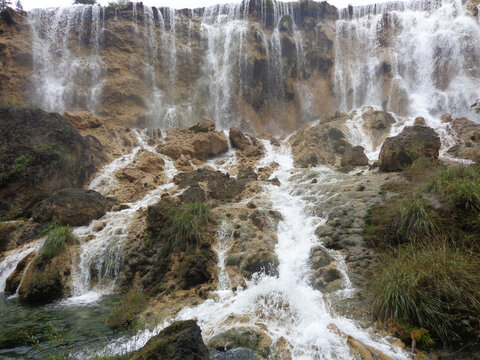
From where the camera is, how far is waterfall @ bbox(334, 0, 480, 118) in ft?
66.9

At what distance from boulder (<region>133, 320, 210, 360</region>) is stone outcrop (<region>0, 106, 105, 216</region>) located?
1021 centimetres

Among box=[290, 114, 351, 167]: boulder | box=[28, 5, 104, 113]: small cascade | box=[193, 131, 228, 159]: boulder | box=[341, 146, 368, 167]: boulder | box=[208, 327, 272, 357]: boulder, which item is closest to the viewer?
box=[208, 327, 272, 357]: boulder

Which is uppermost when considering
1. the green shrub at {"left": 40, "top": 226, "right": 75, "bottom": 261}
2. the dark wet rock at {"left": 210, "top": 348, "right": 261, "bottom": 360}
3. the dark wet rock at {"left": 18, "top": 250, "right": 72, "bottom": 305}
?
the green shrub at {"left": 40, "top": 226, "right": 75, "bottom": 261}

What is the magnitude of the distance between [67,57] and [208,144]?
14.7m

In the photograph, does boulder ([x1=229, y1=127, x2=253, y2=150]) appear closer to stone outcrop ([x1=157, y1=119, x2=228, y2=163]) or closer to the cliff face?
stone outcrop ([x1=157, y1=119, x2=228, y2=163])

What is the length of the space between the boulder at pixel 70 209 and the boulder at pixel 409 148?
11.2 m

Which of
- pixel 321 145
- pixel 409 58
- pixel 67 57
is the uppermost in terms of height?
pixel 67 57

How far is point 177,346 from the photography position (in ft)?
11.0

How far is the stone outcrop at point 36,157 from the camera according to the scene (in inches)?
422

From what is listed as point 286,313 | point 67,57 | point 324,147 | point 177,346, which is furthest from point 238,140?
point 67,57

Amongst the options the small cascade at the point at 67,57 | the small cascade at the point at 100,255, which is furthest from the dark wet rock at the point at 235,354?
the small cascade at the point at 67,57

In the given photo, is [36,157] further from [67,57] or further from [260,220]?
[67,57]

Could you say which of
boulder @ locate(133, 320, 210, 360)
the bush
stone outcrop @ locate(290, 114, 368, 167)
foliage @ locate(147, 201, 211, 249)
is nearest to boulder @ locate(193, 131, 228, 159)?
stone outcrop @ locate(290, 114, 368, 167)

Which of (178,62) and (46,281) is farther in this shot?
(178,62)
